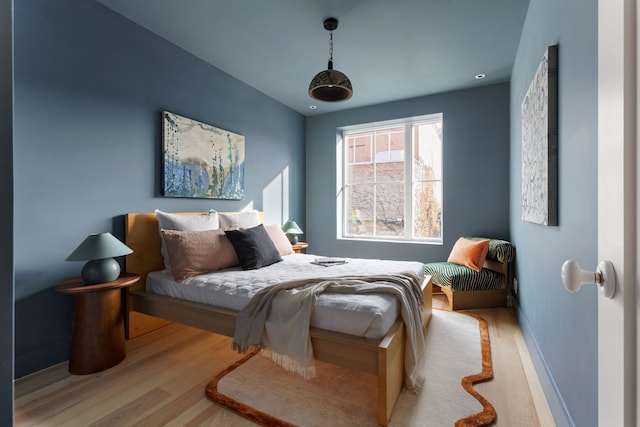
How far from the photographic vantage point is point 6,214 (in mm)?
580

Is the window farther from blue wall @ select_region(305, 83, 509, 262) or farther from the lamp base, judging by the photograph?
the lamp base

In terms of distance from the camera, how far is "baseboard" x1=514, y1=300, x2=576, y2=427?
4.69 ft

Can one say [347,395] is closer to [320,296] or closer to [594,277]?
[320,296]

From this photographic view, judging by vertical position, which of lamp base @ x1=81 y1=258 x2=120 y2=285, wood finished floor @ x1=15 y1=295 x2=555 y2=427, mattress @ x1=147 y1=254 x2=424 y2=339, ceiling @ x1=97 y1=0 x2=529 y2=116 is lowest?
wood finished floor @ x1=15 y1=295 x2=555 y2=427

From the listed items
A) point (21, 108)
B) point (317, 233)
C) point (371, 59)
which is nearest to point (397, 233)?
point (317, 233)

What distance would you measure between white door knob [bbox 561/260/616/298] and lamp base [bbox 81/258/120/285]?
8.18 ft

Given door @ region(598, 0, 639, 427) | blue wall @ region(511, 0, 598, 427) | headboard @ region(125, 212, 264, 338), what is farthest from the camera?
headboard @ region(125, 212, 264, 338)

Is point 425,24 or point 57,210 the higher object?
point 425,24

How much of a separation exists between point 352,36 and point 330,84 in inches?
30.9

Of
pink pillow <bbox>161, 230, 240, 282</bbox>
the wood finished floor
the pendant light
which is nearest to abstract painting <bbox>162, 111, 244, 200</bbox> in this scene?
pink pillow <bbox>161, 230, 240, 282</bbox>

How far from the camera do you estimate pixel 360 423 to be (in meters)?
1.56

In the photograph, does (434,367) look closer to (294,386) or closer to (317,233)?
(294,386)

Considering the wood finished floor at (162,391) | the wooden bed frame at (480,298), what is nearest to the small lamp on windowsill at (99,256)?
the wood finished floor at (162,391)

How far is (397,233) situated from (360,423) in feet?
10.7
